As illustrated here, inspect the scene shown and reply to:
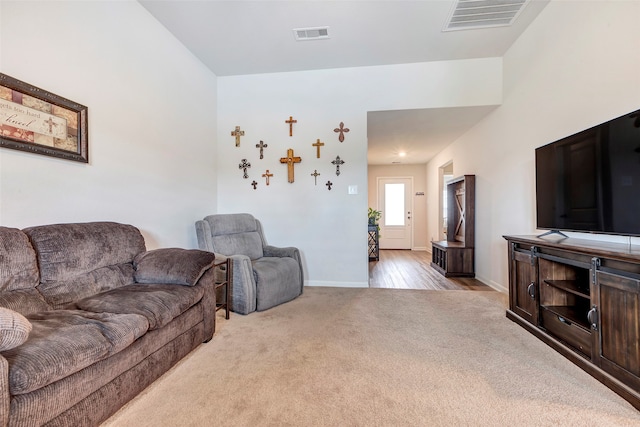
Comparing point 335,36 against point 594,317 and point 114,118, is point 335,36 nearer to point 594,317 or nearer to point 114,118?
point 114,118

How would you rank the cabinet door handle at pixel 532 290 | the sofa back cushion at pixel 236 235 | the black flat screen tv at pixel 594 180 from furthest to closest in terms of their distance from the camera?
1. the sofa back cushion at pixel 236 235
2. the cabinet door handle at pixel 532 290
3. the black flat screen tv at pixel 594 180

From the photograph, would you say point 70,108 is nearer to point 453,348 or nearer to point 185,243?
point 185,243

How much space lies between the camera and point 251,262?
2.89 m

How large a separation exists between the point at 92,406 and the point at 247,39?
3.17 m

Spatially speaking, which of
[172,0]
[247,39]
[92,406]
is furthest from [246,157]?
[92,406]

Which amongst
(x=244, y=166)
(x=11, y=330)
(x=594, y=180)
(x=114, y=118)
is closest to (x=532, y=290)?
(x=594, y=180)

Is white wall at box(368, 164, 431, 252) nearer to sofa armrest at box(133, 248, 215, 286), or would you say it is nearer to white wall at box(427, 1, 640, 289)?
white wall at box(427, 1, 640, 289)

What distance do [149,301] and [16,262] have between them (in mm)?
608

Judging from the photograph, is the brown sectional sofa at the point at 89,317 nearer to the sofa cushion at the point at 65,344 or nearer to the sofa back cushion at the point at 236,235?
the sofa cushion at the point at 65,344

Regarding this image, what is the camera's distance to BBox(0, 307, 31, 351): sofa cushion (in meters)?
0.91

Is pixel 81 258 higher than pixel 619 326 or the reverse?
higher

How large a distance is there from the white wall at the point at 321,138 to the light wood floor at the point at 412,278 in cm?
57

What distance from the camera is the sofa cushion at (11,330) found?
36.0 inches

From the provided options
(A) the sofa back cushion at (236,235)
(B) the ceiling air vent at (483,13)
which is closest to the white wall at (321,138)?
(A) the sofa back cushion at (236,235)
